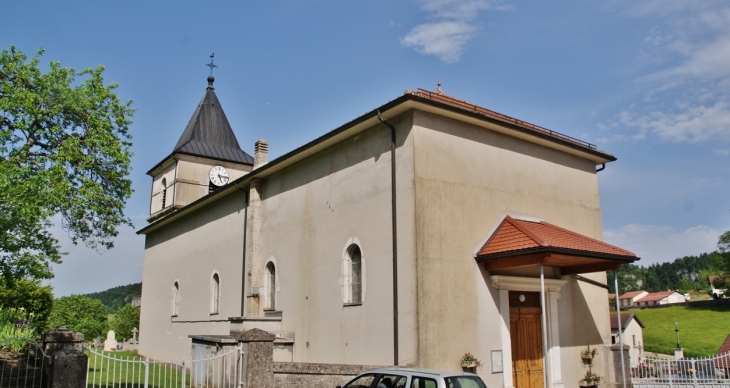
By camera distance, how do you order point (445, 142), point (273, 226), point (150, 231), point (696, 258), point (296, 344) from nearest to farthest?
point (445, 142) < point (296, 344) < point (273, 226) < point (150, 231) < point (696, 258)

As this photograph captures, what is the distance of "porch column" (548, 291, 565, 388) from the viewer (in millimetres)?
14264

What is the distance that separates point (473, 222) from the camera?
13.7 m

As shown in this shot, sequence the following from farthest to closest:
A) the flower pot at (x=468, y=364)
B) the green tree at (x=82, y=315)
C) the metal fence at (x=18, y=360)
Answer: the green tree at (x=82, y=315) < the metal fence at (x=18, y=360) < the flower pot at (x=468, y=364)

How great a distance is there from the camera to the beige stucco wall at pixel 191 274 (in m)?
21.0

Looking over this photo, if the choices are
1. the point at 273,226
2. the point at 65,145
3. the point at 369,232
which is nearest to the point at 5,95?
the point at 65,145

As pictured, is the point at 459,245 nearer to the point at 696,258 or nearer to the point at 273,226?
the point at 273,226

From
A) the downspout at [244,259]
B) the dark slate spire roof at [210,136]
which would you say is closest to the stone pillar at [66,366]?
the downspout at [244,259]

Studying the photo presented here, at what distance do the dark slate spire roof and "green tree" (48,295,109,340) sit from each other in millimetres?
51925

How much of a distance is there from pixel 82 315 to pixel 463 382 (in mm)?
81970

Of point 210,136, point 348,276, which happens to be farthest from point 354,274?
point 210,136

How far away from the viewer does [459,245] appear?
13.2 metres

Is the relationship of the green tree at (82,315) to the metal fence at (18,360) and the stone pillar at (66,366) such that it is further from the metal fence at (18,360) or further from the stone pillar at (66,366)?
the stone pillar at (66,366)

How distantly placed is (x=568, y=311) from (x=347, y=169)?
7067 millimetres

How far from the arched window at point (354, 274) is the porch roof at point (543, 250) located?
3.15 m
